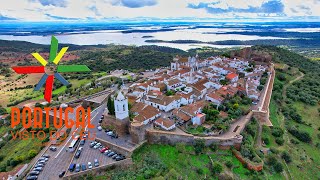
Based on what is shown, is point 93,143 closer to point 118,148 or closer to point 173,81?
point 118,148

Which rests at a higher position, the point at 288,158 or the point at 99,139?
the point at 99,139

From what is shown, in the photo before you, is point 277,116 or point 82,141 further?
point 277,116

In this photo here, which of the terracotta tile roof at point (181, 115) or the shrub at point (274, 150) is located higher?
the terracotta tile roof at point (181, 115)

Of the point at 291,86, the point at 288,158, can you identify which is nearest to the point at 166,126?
the point at 288,158

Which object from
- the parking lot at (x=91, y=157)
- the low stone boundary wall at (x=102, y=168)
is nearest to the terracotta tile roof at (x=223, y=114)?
the low stone boundary wall at (x=102, y=168)

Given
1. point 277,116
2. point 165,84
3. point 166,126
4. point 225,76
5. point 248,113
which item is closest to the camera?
point 166,126

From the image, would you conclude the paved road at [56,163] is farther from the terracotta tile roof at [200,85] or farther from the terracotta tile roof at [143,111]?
the terracotta tile roof at [200,85]

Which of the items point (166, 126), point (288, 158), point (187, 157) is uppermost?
point (166, 126)

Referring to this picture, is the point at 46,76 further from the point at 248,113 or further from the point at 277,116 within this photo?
the point at 277,116

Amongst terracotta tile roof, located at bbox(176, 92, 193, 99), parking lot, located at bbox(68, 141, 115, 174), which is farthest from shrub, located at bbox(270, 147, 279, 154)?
parking lot, located at bbox(68, 141, 115, 174)
